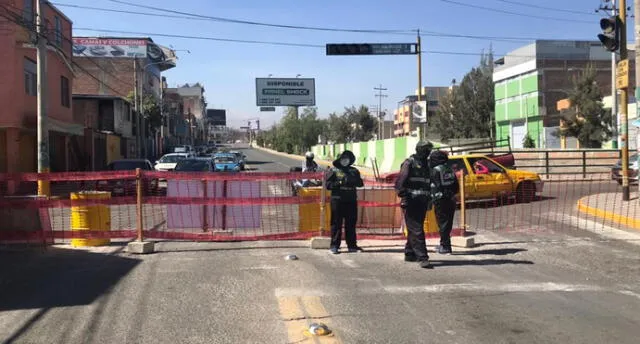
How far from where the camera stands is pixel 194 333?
5.51 m

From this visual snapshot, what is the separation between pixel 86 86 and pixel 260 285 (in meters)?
69.2

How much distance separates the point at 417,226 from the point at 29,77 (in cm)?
2233

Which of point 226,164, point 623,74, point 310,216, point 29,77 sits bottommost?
point 310,216

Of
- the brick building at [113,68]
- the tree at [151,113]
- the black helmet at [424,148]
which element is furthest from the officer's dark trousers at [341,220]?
the brick building at [113,68]

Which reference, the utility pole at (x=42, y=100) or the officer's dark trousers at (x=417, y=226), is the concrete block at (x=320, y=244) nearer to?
the officer's dark trousers at (x=417, y=226)

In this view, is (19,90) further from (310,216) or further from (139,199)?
(310,216)

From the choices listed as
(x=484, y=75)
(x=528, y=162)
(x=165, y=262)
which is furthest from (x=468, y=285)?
(x=484, y=75)

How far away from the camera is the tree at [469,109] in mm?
64375

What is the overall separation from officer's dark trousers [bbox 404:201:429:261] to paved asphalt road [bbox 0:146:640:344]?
32 centimetres

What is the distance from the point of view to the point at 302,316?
5.99 m

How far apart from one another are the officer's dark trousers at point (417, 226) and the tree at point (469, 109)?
2175 inches

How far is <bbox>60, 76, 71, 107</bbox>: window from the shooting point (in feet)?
104

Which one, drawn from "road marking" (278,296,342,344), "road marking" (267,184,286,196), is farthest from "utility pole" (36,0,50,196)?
"road marking" (278,296,342,344)

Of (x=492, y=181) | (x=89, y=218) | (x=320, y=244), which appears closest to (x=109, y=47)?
(x=492, y=181)
